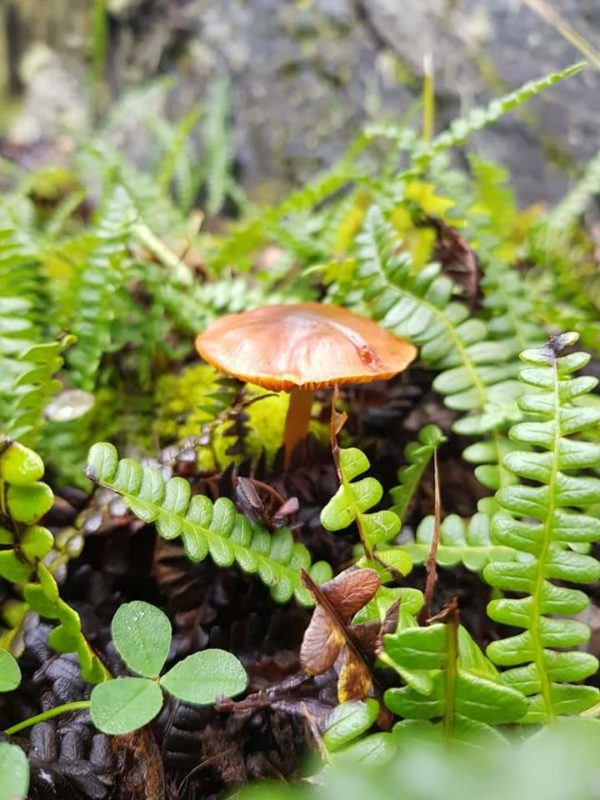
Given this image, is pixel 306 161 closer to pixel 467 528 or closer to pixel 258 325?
pixel 258 325

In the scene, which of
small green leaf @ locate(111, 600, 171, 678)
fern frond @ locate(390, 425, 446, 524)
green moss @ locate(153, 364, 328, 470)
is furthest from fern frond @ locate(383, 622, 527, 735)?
green moss @ locate(153, 364, 328, 470)

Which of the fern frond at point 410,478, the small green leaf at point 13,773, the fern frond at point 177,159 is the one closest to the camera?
the small green leaf at point 13,773

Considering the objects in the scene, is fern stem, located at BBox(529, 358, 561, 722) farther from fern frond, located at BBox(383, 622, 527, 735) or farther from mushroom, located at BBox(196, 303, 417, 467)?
mushroom, located at BBox(196, 303, 417, 467)

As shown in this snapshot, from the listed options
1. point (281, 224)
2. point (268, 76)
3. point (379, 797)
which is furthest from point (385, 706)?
point (268, 76)

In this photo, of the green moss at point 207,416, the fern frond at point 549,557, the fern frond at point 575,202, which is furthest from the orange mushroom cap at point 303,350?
the fern frond at point 575,202

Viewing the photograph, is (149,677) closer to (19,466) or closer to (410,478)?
(19,466)

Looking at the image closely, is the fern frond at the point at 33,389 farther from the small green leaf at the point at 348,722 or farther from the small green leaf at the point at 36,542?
the small green leaf at the point at 348,722
